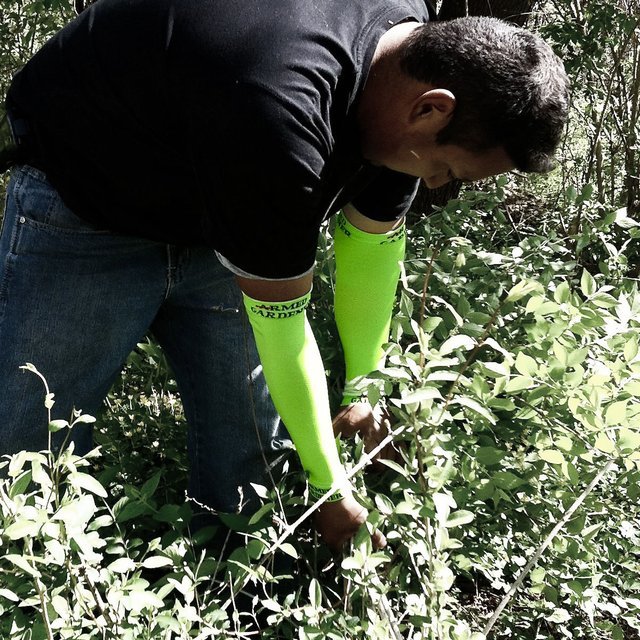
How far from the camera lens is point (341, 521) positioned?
1619 mm

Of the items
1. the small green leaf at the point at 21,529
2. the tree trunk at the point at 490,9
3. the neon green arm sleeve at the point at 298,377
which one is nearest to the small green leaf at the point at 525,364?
the neon green arm sleeve at the point at 298,377

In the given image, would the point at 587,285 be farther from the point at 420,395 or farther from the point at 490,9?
the point at 490,9

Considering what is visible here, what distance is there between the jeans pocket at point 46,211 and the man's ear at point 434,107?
0.70 meters

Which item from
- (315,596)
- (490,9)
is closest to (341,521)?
(315,596)

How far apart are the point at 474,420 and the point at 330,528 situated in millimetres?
361

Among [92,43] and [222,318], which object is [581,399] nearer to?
[222,318]

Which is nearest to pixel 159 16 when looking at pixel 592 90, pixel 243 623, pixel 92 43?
pixel 92 43

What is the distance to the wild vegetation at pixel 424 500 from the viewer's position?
1299 mm

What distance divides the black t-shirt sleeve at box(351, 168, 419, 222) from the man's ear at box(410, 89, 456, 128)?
48 cm

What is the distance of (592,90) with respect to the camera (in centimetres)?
427

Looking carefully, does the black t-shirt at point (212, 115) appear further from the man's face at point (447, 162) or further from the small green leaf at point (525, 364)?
the small green leaf at point (525, 364)

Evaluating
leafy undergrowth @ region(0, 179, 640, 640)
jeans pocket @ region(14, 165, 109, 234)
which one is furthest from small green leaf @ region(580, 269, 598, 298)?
jeans pocket @ region(14, 165, 109, 234)

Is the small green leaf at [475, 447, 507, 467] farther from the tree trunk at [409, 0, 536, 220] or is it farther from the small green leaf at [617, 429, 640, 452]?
the tree trunk at [409, 0, 536, 220]

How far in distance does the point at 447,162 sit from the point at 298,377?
Answer: 47 cm
